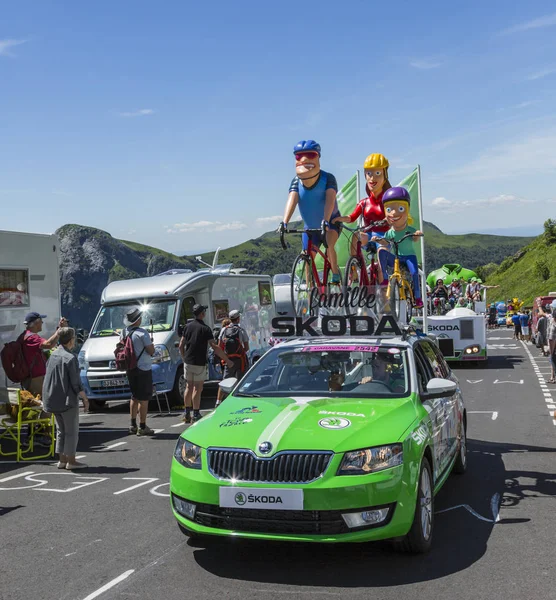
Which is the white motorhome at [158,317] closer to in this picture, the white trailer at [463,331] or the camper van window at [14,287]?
the camper van window at [14,287]

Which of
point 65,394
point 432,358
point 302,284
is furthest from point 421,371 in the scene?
point 65,394

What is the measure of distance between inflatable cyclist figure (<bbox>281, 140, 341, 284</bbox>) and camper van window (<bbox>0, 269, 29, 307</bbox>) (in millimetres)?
5147

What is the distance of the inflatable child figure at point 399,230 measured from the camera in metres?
9.70

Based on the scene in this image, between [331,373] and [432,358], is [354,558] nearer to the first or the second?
[331,373]

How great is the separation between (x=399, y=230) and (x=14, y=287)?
626cm

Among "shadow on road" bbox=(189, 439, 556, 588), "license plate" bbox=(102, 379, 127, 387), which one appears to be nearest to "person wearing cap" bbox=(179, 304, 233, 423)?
"license plate" bbox=(102, 379, 127, 387)

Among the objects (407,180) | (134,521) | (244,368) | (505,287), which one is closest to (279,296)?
(244,368)

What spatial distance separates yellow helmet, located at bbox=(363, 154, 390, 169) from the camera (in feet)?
33.2

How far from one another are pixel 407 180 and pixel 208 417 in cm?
684

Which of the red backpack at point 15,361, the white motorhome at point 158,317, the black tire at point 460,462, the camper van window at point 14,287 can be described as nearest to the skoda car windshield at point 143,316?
the white motorhome at point 158,317

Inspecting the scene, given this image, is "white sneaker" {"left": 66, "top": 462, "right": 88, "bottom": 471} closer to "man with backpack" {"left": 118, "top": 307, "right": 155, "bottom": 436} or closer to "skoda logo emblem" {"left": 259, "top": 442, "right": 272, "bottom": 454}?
"man with backpack" {"left": 118, "top": 307, "right": 155, "bottom": 436}

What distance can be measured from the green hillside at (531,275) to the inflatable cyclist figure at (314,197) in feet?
262

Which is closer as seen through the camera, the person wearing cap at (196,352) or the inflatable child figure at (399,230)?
the inflatable child figure at (399,230)

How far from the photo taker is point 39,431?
39.8 feet
